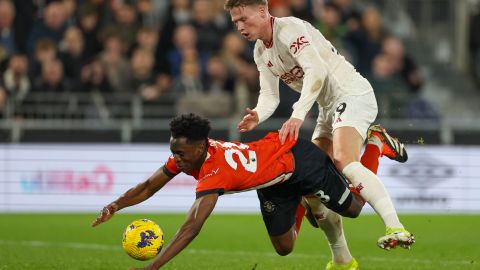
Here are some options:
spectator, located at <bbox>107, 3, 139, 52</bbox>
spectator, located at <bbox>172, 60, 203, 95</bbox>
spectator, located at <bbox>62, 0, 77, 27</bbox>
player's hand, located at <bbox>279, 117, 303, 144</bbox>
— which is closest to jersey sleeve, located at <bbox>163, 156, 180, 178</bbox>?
player's hand, located at <bbox>279, 117, 303, 144</bbox>

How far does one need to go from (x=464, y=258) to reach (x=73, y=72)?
865 cm

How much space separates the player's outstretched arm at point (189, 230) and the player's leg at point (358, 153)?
4.63 feet

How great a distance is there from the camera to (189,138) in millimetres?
7633

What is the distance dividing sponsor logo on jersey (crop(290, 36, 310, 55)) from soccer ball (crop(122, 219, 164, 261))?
→ 73.5 inches

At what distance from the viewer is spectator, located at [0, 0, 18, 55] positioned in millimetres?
17484

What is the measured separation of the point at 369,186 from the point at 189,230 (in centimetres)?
180

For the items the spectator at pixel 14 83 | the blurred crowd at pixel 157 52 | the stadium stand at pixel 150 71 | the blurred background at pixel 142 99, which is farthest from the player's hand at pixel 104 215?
the spectator at pixel 14 83

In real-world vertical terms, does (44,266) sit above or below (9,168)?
above

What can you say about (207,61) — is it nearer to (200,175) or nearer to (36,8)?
(36,8)

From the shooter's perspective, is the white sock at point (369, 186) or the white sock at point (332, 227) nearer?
the white sock at point (369, 186)

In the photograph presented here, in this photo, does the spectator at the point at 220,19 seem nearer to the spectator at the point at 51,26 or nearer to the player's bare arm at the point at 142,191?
the spectator at the point at 51,26

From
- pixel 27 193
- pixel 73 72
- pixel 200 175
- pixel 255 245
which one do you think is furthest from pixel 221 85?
pixel 200 175

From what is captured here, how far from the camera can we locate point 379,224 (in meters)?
15.1

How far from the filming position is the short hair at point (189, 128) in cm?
763
